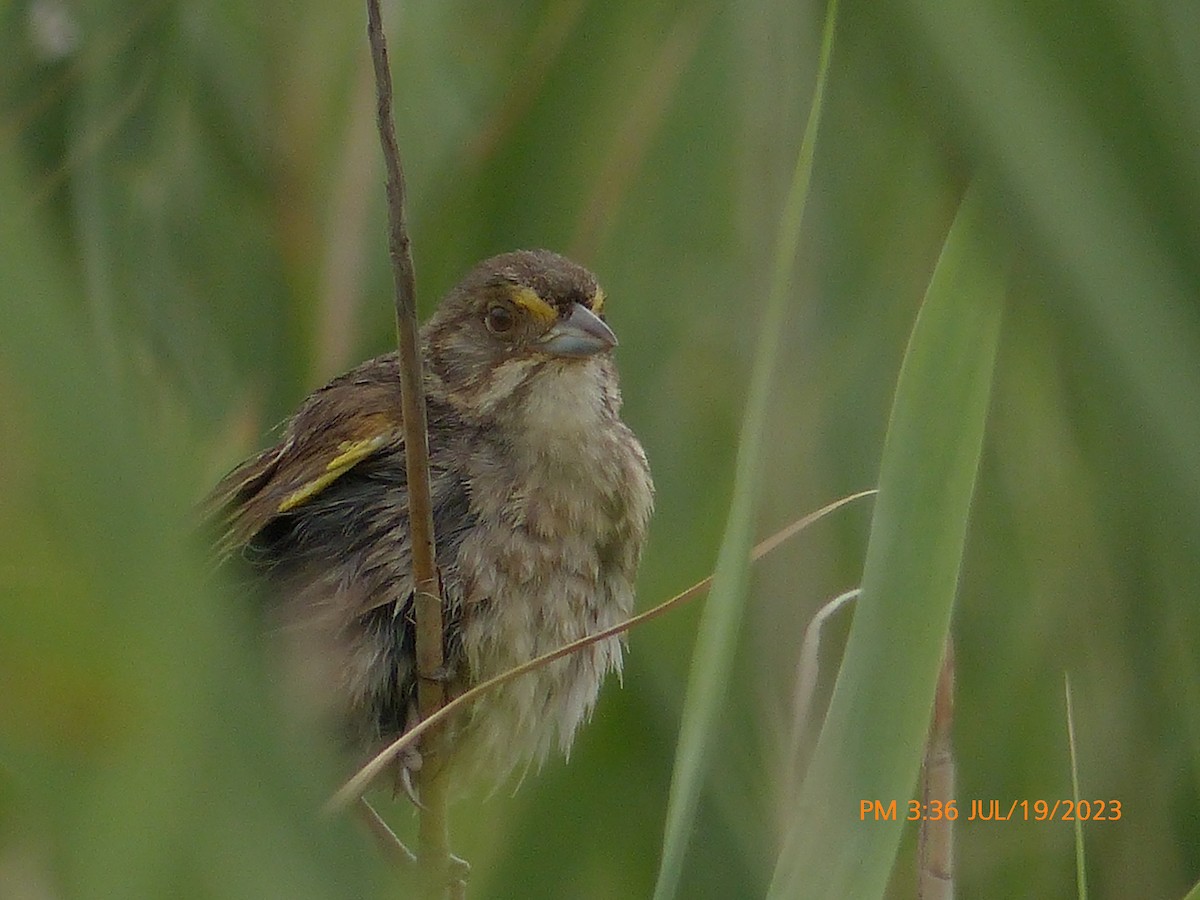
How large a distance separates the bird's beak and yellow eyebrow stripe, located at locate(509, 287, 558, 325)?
0.02 metres

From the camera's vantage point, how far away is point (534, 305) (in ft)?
8.87

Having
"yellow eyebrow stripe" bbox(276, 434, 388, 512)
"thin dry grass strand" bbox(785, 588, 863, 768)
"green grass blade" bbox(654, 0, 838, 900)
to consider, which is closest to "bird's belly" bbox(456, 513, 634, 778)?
"yellow eyebrow stripe" bbox(276, 434, 388, 512)

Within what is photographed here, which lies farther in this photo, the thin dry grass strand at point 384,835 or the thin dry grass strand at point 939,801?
the thin dry grass strand at point 384,835

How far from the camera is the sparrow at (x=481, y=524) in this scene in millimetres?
2506

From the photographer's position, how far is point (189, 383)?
2.50 metres

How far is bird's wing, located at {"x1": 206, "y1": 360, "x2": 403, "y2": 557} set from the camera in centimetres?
265

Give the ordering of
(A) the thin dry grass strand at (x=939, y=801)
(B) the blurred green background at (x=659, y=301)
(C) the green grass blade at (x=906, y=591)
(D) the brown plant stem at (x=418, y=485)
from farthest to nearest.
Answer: (B) the blurred green background at (x=659, y=301) < (A) the thin dry grass strand at (x=939, y=801) < (D) the brown plant stem at (x=418, y=485) < (C) the green grass blade at (x=906, y=591)

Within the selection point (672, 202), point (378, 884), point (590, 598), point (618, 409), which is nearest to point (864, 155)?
point (672, 202)

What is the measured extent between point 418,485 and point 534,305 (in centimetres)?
94

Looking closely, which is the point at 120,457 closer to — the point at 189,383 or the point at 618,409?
the point at 189,383

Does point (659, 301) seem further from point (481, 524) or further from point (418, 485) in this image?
point (418, 485)
